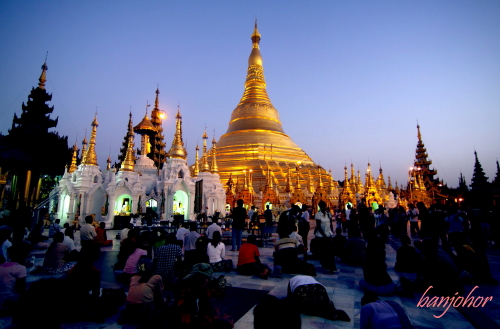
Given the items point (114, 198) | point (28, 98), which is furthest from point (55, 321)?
point (28, 98)

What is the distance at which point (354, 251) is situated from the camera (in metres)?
7.51

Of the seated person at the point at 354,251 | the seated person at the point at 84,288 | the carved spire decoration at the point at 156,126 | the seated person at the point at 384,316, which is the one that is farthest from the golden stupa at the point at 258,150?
the seated person at the point at 384,316

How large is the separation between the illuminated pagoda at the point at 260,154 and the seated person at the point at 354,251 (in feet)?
66.1

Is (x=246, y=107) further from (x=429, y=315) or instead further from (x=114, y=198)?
(x=429, y=315)

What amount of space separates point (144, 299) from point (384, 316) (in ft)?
9.30

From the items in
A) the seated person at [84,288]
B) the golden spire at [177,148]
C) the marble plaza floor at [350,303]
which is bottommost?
the marble plaza floor at [350,303]

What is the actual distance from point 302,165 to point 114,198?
2372 cm

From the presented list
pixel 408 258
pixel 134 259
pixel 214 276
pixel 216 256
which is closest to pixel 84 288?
pixel 134 259

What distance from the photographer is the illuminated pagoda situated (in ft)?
97.6

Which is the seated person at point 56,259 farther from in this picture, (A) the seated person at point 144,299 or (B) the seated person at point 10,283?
(A) the seated person at point 144,299

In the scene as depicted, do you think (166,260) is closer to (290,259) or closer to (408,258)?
(290,259)

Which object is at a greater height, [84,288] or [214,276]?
[84,288]

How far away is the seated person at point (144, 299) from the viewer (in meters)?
3.72

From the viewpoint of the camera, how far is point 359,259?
745cm
